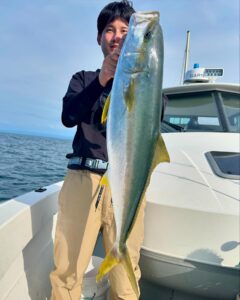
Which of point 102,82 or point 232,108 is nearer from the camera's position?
point 102,82

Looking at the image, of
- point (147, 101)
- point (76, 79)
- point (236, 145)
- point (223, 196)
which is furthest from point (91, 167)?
point (236, 145)

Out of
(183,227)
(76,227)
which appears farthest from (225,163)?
(76,227)

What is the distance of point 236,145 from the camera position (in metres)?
2.72

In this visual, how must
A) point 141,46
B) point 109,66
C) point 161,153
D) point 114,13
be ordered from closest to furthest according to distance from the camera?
point 141,46, point 161,153, point 109,66, point 114,13

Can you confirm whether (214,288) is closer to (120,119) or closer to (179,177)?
(179,177)

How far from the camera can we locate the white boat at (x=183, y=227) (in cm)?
245

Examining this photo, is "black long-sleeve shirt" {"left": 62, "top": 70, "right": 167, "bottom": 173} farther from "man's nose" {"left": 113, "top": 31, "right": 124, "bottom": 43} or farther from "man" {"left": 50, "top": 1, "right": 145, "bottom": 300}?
"man's nose" {"left": 113, "top": 31, "right": 124, "bottom": 43}

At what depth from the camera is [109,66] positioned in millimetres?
1896

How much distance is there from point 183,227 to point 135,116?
54.5 inches

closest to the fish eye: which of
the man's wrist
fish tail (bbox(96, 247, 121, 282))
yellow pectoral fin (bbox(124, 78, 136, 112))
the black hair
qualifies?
yellow pectoral fin (bbox(124, 78, 136, 112))

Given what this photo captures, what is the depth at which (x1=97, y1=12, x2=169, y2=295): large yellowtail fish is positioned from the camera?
156 centimetres

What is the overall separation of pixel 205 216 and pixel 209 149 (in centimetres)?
61

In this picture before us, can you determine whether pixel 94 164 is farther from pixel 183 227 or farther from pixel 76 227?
pixel 183 227

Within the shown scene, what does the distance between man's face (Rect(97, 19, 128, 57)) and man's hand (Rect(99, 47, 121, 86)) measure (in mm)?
431
